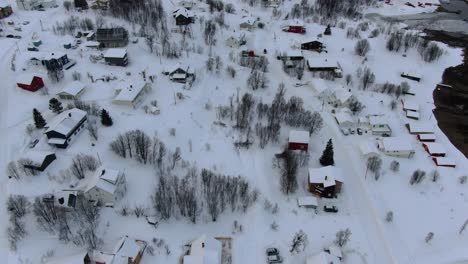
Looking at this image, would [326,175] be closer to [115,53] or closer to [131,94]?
[131,94]

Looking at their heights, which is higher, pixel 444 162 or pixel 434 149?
pixel 434 149

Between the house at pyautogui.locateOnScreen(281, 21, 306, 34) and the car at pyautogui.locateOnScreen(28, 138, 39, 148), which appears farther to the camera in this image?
the house at pyautogui.locateOnScreen(281, 21, 306, 34)

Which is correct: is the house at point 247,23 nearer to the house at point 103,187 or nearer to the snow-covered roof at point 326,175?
the snow-covered roof at point 326,175

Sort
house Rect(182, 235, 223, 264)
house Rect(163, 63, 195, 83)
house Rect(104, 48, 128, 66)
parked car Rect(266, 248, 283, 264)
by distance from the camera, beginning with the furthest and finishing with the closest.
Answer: house Rect(104, 48, 128, 66) → house Rect(163, 63, 195, 83) → parked car Rect(266, 248, 283, 264) → house Rect(182, 235, 223, 264)

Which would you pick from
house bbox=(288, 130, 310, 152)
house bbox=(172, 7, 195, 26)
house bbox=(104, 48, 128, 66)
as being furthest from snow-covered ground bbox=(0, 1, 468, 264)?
house bbox=(172, 7, 195, 26)

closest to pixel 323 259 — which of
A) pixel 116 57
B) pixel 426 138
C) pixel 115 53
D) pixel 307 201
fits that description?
pixel 307 201

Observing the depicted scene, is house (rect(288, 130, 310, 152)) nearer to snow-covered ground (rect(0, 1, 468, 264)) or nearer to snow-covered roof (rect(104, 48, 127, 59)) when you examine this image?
snow-covered ground (rect(0, 1, 468, 264))

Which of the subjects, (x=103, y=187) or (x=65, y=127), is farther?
(x=65, y=127)
